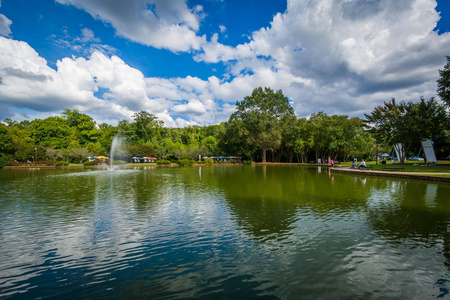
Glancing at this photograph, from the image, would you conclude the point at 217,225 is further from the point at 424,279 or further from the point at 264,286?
the point at 424,279

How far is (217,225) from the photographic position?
8727mm

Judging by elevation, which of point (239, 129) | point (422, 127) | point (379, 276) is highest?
point (239, 129)

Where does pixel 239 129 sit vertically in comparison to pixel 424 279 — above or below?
above

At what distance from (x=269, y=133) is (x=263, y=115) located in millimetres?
5132

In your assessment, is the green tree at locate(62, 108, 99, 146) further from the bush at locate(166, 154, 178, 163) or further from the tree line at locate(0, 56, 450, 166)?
the bush at locate(166, 154, 178, 163)

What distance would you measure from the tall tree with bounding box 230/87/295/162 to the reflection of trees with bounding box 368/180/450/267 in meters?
45.3

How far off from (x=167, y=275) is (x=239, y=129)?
57.4 metres

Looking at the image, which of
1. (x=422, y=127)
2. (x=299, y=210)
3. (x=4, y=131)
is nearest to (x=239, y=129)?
(x=422, y=127)

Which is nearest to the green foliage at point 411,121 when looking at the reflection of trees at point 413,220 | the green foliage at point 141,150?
the reflection of trees at point 413,220

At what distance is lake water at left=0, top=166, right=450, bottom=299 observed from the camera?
4.64 m

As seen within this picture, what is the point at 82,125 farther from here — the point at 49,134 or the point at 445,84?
the point at 445,84

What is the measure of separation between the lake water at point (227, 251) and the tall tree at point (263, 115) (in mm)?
48909

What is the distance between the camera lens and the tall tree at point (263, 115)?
2360 inches

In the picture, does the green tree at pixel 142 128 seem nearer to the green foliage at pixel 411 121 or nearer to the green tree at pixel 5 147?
the green tree at pixel 5 147
